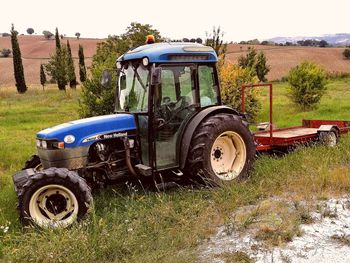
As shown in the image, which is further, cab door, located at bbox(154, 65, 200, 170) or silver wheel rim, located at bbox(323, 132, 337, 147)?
silver wheel rim, located at bbox(323, 132, 337, 147)

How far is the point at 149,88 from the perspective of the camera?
5.89 m

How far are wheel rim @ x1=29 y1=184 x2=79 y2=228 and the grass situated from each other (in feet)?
0.69

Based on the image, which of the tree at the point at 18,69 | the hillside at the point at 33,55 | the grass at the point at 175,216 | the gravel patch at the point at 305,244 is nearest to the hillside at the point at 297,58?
the tree at the point at 18,69

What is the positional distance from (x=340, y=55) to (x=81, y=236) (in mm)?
61240

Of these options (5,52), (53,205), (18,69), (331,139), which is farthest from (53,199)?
(5,52)

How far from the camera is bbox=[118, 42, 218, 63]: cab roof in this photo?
19.7ft

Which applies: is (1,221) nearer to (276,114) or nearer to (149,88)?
(149,88)

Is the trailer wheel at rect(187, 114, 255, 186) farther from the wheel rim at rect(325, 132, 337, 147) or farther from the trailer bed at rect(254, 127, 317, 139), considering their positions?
the wheel rim at rect(325, 132, 337, 147)

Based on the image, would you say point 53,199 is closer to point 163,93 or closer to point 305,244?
point 163,93

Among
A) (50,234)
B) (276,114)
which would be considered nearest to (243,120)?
(50,234)

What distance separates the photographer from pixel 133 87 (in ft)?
20.5

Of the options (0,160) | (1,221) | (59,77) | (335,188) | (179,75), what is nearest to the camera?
(1,221)

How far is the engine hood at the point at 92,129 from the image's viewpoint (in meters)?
5.69

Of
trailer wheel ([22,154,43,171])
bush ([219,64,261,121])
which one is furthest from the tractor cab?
bush ([219,64,261,121])
